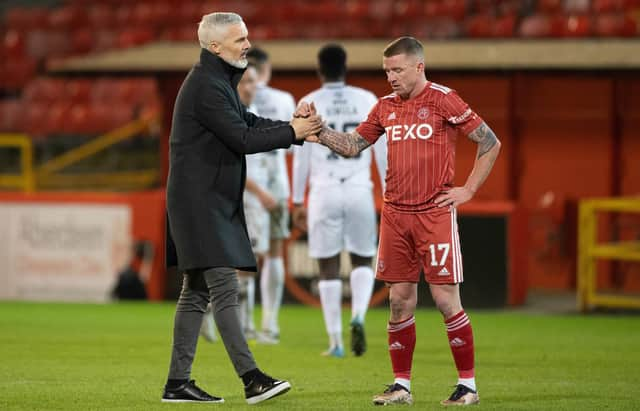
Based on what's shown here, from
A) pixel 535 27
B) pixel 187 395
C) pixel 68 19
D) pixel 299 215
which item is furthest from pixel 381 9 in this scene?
pixel 187 395

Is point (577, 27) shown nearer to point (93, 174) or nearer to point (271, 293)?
point (93, 174)

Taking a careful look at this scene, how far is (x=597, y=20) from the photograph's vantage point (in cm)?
1716

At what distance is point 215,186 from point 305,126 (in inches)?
23.7

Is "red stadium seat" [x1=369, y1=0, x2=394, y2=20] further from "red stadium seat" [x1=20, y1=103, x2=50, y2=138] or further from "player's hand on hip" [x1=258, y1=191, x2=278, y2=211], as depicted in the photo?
"player's hand on hip" [x1=258, y1=191, x2=278, y2=211]

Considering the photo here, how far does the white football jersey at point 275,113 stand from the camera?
34.7ft

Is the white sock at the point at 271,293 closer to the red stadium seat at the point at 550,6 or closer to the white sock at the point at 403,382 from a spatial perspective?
the white sock at the point at 403,382

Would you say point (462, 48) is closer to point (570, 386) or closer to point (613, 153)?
point (613, 153)

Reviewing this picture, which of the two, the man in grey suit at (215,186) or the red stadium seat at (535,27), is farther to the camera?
the red stadium seat at (535,27)

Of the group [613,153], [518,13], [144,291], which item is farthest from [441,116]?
[518,13]

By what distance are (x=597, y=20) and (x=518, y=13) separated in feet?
6.17

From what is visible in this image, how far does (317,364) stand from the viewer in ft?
29.2

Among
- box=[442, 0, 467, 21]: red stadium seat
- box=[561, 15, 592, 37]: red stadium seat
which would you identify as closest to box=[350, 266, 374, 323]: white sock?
box=[561, 15, 592, 37]: red stadium seat

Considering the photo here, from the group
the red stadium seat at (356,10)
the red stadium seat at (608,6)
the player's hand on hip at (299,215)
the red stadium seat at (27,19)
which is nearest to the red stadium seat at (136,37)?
the red stadium seat at (27,19)

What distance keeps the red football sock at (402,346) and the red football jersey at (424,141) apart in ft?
2.17
